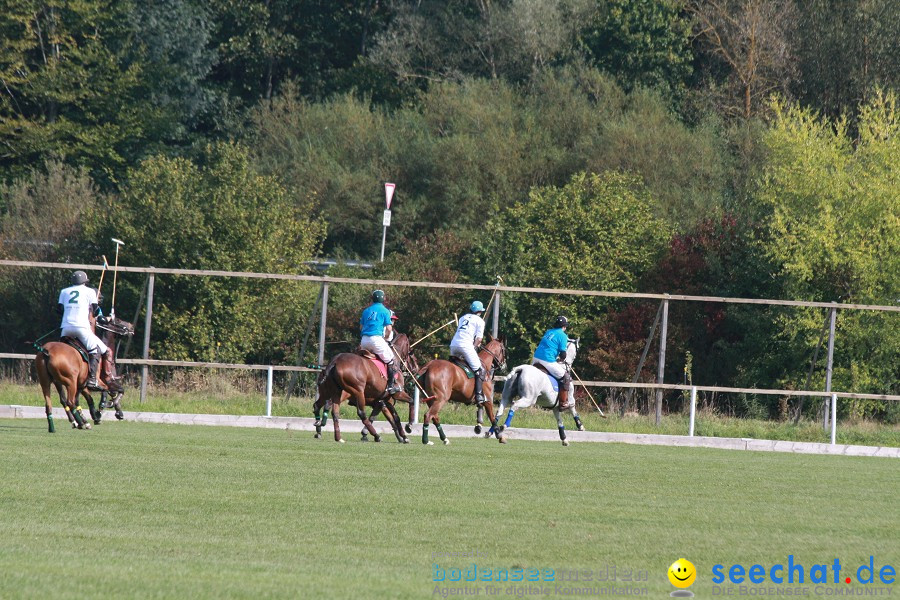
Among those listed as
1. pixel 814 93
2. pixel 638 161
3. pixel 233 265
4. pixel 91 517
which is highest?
pixel 814 93

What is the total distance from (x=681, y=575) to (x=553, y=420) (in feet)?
57.3

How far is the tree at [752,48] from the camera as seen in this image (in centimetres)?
4994

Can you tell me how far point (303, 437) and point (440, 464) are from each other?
5020 mm

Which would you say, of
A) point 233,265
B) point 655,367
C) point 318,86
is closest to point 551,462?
point 655,367

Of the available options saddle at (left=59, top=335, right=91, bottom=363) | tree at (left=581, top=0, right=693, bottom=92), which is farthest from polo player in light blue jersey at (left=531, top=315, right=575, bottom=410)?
tree at (left=581, top=0, right=693, bottom=92)

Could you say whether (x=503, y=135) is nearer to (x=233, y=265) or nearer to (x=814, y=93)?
(x=814, y=93)

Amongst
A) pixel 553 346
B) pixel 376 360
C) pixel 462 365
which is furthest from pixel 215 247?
pixel 376 360

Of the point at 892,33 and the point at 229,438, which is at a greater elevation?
the point at 892,33

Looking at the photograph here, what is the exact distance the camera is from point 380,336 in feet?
65.5

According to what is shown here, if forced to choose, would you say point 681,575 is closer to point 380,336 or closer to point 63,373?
point 380,336

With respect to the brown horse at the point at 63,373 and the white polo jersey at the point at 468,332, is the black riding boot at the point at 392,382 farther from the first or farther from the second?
the brown horse at the point at 63,373

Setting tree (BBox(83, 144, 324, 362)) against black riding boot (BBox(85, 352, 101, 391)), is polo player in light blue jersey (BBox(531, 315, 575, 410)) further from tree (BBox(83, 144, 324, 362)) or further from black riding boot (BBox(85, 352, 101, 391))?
tree (BBox(83, 144, 324, 362))

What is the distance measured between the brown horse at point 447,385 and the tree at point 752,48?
30864mm

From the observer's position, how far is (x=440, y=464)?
16.3 metres
